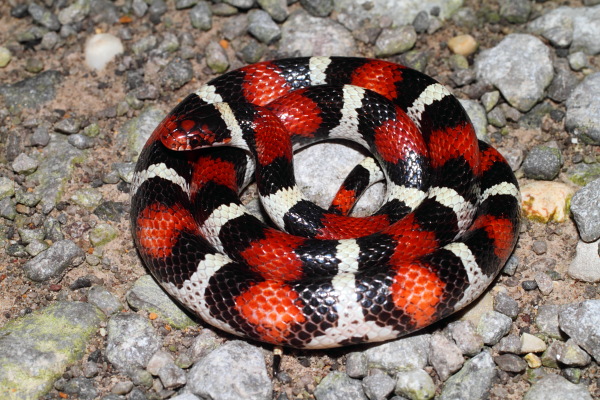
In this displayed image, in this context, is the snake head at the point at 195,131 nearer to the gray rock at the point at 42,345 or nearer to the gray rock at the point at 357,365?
the gray rock at the point at 42,345

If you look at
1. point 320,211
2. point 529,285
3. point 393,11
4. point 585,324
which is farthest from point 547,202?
point 393,11

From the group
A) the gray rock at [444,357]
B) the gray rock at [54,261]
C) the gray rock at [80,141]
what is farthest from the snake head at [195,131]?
the gray rock at [444,357]

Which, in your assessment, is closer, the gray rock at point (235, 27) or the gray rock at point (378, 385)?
the gray rock at point (378, 385)

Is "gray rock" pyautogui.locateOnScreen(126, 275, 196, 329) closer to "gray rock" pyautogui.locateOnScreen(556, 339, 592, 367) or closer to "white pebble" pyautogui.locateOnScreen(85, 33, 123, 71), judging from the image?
"gray rock" pyautogui.locateOnScreen(556, 339, 592, 367)

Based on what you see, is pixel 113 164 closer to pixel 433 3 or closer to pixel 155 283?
pixel 155 283

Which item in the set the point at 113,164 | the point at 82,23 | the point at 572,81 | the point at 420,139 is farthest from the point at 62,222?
the point at 572,81

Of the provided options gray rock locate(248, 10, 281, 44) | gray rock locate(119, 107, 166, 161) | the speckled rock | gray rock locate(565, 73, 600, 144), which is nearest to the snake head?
gray rock locate(119, 107, 166, 161)
